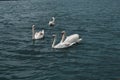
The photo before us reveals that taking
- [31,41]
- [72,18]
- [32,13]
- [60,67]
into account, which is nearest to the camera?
[60,67]

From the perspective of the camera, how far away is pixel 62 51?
43969mm

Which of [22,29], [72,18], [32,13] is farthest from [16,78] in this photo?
[32,13]

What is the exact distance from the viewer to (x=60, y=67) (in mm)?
37406

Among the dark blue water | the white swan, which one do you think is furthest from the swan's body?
the dark blue water

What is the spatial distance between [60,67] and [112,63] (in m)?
6.07

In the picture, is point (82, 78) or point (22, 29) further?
point (22, 29)

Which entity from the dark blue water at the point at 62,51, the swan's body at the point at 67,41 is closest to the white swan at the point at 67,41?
the swan's body at the point at 67,41

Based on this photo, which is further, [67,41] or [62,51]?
[67,41]

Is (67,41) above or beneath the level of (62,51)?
above

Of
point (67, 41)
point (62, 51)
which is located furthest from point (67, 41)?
point (62, 51)

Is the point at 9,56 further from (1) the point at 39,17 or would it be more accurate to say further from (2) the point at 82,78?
(1) the point at 39,17

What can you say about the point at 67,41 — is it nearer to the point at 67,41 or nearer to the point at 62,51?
the point at 67,41

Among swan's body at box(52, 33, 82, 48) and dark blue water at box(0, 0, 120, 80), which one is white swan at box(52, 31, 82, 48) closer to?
swan's body at box(52, 33, 82, 48)

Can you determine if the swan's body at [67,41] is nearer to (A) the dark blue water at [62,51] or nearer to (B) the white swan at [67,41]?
(B) the white swan at [67,41]
